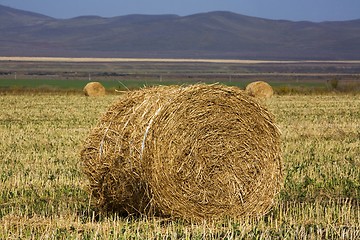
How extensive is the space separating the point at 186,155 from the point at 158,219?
2.57 feet

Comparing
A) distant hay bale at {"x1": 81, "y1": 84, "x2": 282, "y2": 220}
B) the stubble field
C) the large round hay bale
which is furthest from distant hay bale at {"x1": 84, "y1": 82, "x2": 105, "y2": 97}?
distant hay bale at {"x1": 81, "y1": 84, "x2": 282, "y2": 220}

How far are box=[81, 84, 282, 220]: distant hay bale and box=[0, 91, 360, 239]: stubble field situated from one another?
0.77 ft

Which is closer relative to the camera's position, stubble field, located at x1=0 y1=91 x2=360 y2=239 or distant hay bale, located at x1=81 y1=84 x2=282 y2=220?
stubble field, located at x1=0 y1=91 x2=360 y2=239

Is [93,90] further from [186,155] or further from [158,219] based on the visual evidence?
[158,219]

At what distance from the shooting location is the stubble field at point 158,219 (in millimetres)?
7699

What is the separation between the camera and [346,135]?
58.6 feet

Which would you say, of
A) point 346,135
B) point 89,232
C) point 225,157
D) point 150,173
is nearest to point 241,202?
point 225,157

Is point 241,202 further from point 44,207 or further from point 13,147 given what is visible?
point 13,147

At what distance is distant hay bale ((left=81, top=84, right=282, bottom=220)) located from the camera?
846 centimetres

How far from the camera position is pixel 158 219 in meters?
8.41

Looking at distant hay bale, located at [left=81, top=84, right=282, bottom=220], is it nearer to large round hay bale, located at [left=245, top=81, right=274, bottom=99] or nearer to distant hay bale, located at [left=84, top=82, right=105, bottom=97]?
large round hay bale, located at [left=245, top=81, right=274, bottom=99]

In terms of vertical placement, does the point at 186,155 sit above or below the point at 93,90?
above

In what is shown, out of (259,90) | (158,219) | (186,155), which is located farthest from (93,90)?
(158,219)

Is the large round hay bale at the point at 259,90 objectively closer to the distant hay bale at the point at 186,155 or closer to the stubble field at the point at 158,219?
the stubble field at the point at 158,219
